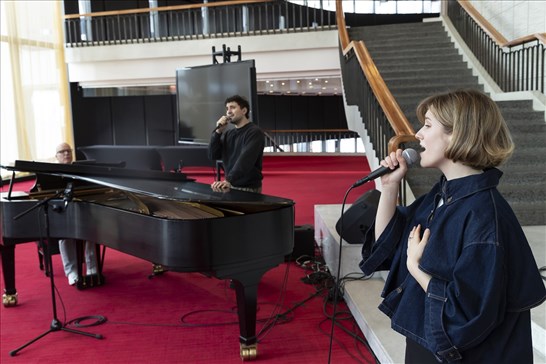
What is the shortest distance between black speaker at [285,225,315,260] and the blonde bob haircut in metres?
3.82

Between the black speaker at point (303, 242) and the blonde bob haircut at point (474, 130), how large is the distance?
3815 millimetres

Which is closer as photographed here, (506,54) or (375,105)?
(375,105)

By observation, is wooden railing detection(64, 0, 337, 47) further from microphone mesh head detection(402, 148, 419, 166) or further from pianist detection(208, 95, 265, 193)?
microphone mesh head detection(402, 148, 419, 166)

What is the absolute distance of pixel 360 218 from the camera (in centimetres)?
400

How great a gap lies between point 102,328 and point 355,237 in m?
1.92

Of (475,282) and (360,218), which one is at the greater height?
(475,282)

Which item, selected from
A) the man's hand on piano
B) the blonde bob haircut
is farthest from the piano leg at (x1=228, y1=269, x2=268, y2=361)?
the blonde bob haircut

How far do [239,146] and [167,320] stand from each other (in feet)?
4.79

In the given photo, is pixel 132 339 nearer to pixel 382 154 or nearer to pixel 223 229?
pixel 223 229

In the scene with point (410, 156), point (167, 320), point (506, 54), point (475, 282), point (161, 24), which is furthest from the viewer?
point (161, 24)

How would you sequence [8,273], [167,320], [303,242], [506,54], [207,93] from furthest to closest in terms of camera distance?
1. [506,54]
2. [207,93]
3. [303,242]
4. [8,273]
5. [167,320]

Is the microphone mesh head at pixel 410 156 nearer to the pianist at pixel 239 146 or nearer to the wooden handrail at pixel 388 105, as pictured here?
the wooden handrail at pixel 388 105

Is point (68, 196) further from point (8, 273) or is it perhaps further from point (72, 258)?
point (72, 258)

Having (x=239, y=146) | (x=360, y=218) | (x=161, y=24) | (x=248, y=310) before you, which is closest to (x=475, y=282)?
(x=248, y=310)
